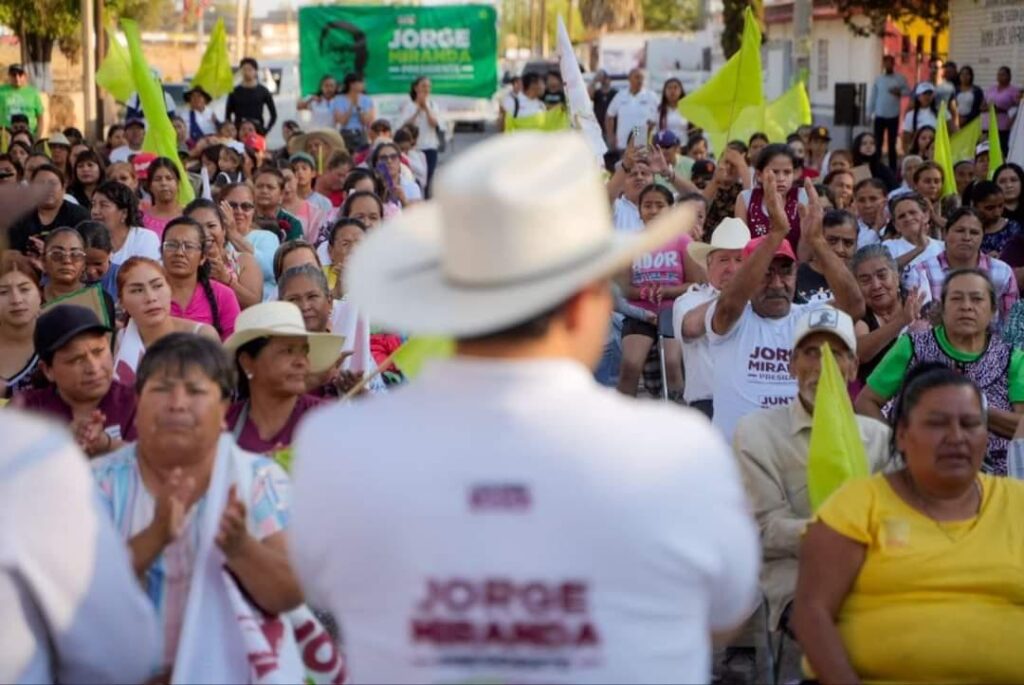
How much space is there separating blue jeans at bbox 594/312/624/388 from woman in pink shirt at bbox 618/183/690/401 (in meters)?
0.13

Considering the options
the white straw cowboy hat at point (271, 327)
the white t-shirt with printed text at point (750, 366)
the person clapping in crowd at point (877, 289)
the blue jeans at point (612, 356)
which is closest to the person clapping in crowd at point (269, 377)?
the white straw cowboy hat at point (271, 327)

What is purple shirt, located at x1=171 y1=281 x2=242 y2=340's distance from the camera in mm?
8445

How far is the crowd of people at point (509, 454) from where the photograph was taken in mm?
2701

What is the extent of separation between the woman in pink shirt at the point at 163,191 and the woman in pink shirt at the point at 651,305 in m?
3.19

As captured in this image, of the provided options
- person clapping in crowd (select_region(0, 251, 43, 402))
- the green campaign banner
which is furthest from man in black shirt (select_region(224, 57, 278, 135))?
person clapping in crowd (select_region(0, 251, 43, 402))

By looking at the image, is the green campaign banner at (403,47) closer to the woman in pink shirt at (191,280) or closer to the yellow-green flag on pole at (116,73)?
the yellow-green flag on pole at (116,73)

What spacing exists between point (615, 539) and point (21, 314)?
221 inches

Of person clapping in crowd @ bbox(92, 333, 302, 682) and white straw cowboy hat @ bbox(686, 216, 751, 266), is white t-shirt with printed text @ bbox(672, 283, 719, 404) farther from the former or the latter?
person clapping in crowd @ bbox(92, 333, 302, 682)

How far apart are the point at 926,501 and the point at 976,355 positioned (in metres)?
2.63

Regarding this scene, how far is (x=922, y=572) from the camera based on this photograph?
15.6 ft

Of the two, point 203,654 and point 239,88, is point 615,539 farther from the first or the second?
point 239,88

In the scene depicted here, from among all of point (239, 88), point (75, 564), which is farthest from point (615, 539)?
point (239, 88)

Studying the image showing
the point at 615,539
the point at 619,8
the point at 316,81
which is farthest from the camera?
the point at 619,8

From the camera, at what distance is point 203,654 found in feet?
13.3
